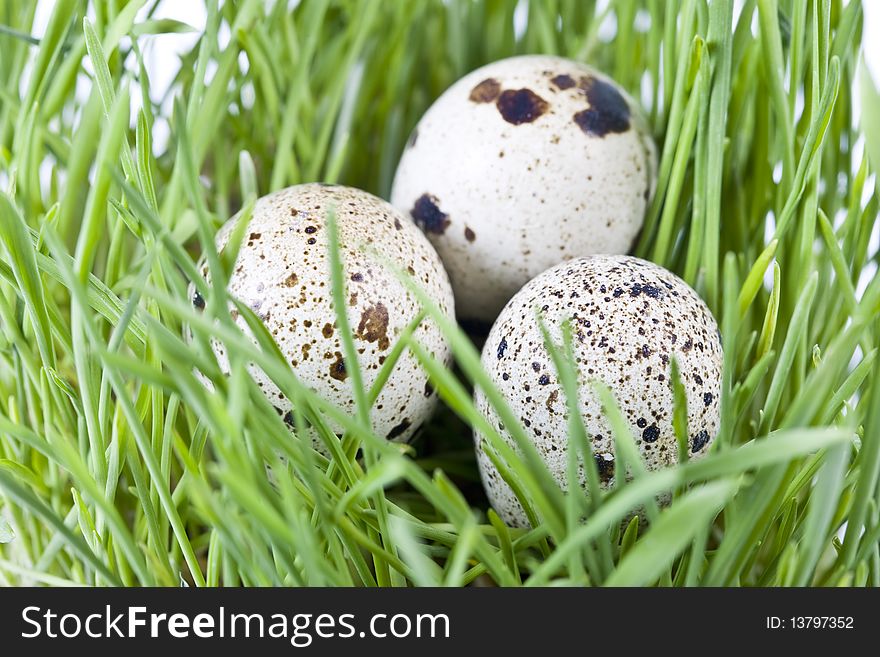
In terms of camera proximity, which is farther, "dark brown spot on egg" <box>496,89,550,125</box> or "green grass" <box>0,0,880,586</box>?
"dark brown spot on egg" <box>496,89,550,125</box>

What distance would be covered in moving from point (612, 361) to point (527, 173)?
10 centimetres

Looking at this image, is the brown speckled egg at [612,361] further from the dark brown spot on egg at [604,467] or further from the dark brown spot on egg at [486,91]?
the dark brown spot on egg at [486,91]

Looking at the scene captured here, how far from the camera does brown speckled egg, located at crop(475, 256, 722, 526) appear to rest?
0.27m

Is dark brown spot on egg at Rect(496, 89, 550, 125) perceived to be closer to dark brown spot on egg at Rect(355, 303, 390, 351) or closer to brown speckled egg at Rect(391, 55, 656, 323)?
brown speckled egg at Rect(391, 55, 656, 323)

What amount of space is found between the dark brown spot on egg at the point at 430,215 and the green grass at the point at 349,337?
48 millimetres

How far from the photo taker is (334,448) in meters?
0.24

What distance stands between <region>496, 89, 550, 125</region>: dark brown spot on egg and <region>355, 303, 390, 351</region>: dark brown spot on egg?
11cm

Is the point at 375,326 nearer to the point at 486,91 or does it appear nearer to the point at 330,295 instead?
the point at 330,295

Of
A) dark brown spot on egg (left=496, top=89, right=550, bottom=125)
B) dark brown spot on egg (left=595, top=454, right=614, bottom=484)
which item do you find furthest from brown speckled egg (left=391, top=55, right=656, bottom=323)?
dark brown spot on egg (left=595, top=454, right=614, bottom=484)

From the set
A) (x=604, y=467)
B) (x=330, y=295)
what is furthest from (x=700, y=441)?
(x=330, y=295)

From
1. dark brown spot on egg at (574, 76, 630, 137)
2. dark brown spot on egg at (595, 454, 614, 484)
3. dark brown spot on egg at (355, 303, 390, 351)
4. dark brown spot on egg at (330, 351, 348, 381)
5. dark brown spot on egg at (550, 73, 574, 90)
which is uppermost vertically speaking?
dark brown spot on egg at (550, 73, 574, 90)

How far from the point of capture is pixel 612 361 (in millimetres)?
275

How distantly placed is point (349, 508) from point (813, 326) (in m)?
0.22

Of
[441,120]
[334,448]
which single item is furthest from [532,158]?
[334,448]
